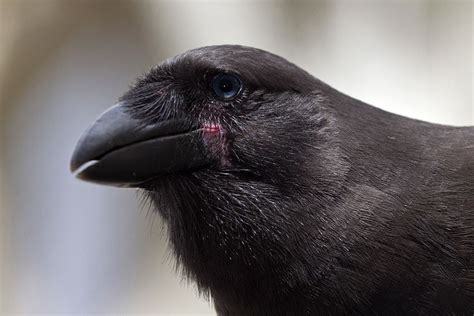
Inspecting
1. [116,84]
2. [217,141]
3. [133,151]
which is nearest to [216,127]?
[217,141]

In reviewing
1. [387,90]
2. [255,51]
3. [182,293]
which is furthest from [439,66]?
[255,51]

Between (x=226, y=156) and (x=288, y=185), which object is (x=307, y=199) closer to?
(x=288, y=185)

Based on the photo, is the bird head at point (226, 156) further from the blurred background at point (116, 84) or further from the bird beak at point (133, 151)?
the blurred background at point (116, 84)

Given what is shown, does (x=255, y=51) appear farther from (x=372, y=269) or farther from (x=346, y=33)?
(x=346, y=33)

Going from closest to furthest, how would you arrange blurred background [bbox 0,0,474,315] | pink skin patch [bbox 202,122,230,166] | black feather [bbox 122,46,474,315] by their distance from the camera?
black feather [bbox 122,46,474,315]
pink skin patch [bbox 202,122,230,166]
blurred background [bbox 0,0,474,315]

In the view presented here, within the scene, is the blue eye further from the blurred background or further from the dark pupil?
the blurred background

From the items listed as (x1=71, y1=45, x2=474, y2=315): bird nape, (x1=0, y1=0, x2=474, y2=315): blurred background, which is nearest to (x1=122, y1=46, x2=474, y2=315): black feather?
(x1=71, y1=45, x2=474, y2=315): bird nape

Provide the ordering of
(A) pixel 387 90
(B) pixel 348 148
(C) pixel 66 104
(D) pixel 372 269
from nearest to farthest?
(D) pixel 372 269 → (B) pixel 348 148 → (C) pixel 66 104 → (A) pixel 387 90
